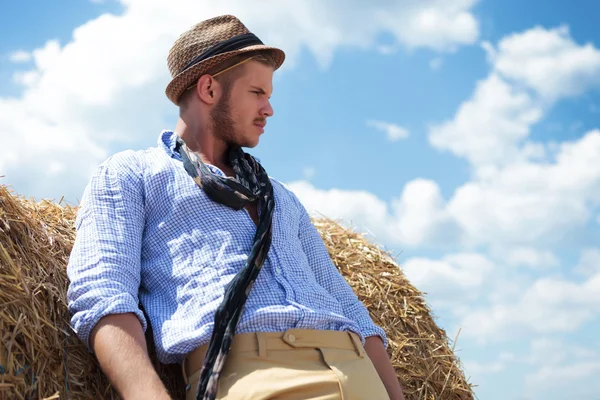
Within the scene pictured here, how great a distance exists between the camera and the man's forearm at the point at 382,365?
2604mm

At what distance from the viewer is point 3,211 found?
2336mm

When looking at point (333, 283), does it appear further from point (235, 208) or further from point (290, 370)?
point (290, 370)

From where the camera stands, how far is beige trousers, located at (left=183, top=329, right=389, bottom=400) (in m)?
2.02

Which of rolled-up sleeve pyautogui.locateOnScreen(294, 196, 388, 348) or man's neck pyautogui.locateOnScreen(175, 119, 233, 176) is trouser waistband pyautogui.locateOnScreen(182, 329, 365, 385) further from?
man's neck pyautogui.locateOnScreen(175, 119, 233, 176)

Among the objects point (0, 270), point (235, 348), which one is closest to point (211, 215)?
point (235, 348)

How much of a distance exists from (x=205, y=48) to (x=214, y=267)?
91 cm

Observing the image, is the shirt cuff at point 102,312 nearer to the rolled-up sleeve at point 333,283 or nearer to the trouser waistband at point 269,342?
the trouser waistband at point 269,342

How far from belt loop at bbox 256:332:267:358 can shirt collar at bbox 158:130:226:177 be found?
2.13 feet

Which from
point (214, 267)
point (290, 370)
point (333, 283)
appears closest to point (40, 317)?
point (214, 267)

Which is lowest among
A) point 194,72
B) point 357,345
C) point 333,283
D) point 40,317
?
point 40,317

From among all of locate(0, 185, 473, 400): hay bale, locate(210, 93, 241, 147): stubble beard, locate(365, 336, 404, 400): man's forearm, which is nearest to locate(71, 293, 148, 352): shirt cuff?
locate(0, 185, 473, 400): hay bale

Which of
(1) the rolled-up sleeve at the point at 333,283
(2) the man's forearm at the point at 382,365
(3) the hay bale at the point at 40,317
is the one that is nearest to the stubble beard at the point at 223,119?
(1) the rolled-up sleeve at the point at 333,283

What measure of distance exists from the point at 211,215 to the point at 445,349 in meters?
1.80

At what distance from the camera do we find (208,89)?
2682 mm
